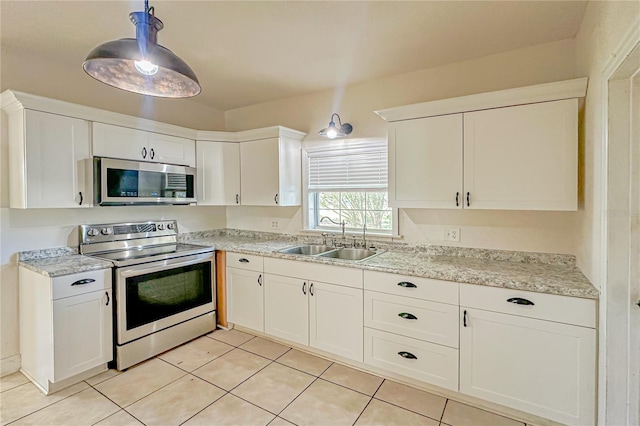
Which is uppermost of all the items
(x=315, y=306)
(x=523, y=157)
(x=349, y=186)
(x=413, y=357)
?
(x=523, y=157)

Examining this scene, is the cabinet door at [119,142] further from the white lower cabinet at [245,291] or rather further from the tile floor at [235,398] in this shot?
the tile floor at [235,398]

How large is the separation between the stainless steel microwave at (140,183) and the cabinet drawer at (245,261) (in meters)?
0.77

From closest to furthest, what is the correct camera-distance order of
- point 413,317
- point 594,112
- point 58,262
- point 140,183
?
1. point 594,112
2. point 413,317
3. point 58,262
4. point 140,183

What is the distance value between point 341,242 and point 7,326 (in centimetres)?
283

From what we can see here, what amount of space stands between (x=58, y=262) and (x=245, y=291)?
4.91ft

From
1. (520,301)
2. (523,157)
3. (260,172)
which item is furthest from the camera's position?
(260,172)

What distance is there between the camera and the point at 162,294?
2.78m

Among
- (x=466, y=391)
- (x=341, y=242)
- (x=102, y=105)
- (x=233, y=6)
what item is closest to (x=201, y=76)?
(x=102, y=105)

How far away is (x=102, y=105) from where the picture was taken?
294cm

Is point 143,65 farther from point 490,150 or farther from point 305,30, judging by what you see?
point 490,150

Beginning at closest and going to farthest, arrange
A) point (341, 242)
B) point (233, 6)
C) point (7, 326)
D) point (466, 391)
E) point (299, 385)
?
point (233, 6)
point (466, 391)
point (299, 385)
point (7, 326)
point (341, 242)

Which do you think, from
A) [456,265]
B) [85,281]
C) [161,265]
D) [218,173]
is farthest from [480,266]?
[85,281]

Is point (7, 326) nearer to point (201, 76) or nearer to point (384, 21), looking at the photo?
point (201, 76)

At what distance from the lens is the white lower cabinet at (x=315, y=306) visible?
246cm
